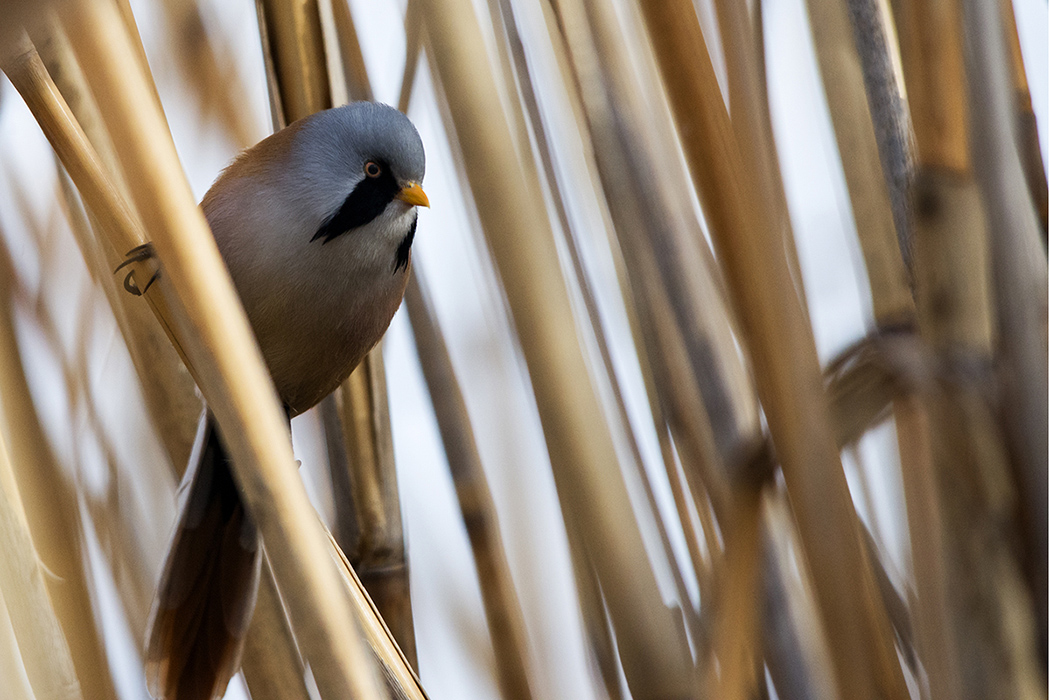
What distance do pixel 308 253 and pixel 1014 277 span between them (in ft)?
2.56

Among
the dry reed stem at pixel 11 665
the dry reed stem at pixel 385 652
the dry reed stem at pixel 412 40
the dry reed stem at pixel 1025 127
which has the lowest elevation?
the dry reed stem at pixel 385 652

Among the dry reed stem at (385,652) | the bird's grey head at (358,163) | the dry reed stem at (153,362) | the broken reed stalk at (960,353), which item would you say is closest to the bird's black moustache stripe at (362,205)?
the bird's grey head at (358,163)

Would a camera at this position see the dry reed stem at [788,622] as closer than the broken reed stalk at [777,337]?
No

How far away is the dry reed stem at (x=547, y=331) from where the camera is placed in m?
0.81

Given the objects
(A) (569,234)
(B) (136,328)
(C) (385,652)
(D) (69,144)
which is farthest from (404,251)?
(C) (385,652)

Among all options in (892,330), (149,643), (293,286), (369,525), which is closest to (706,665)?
(892,330)

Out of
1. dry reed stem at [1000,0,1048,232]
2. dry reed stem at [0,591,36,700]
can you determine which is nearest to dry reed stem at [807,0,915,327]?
dry reed stem at [1000,0,1048,232]

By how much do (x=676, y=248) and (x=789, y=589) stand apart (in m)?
0.32

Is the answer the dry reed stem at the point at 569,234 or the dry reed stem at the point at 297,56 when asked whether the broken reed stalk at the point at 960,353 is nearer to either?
the dry reed stem at the point at 569,234

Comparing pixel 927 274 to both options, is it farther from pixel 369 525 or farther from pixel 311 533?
pixel 369 525

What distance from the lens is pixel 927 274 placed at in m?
0.67

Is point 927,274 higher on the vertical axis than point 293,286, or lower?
lower

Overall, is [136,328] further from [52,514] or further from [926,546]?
[926,546]

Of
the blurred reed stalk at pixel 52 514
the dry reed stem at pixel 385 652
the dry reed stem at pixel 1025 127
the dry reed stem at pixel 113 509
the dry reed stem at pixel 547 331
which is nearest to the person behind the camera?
the dry reed stem at pixel 385 652
